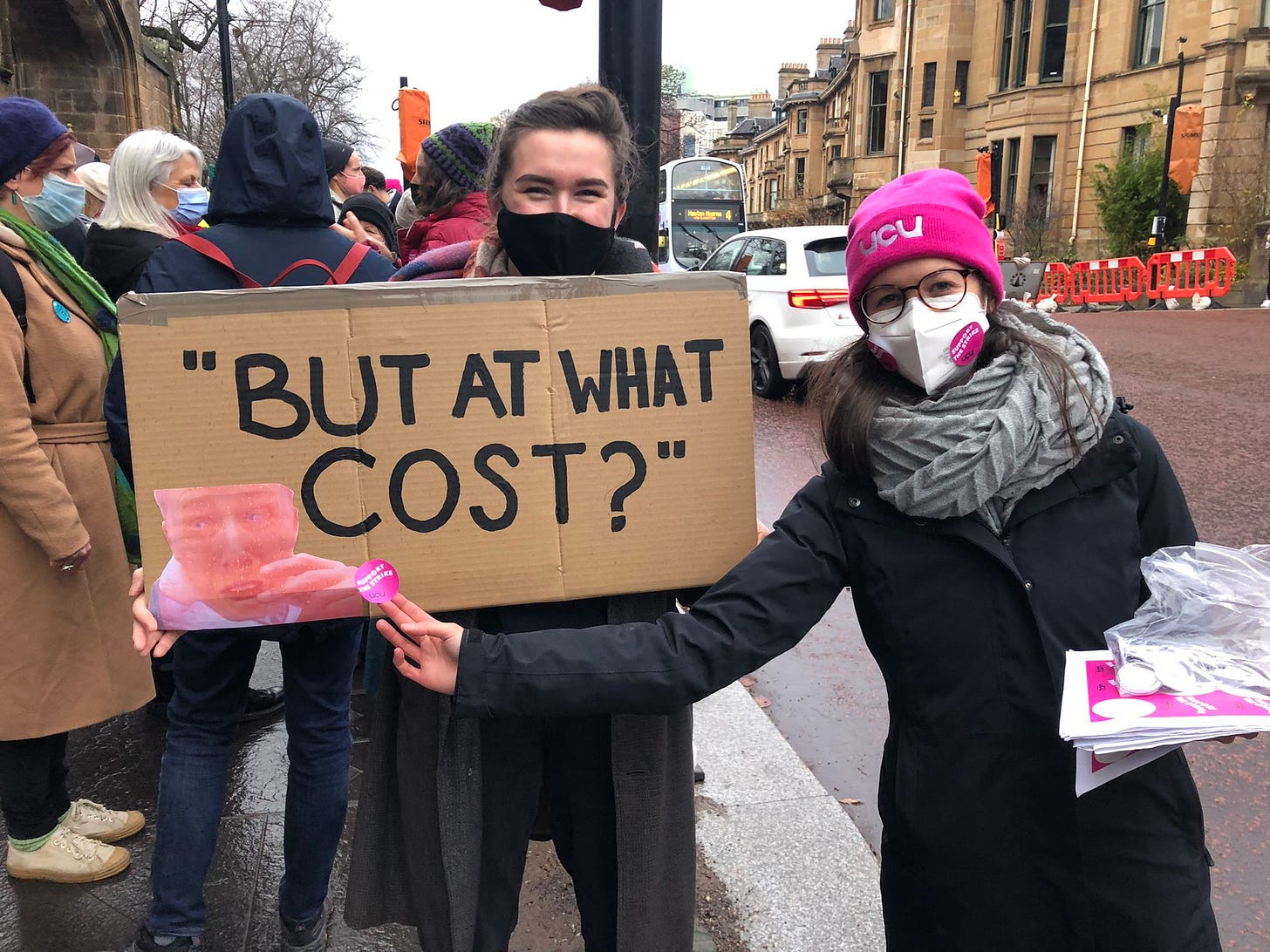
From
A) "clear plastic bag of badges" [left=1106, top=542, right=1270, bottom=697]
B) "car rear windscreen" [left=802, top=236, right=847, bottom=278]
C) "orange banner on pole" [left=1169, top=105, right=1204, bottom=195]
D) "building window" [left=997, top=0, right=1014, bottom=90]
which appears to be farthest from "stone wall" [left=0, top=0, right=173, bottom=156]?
"building window" [left=997, top=0, right=1014, bottom=90]

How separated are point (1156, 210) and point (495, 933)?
1161 inches

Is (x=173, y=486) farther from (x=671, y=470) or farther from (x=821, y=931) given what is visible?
(x=821, y=931)

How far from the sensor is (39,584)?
2383mm

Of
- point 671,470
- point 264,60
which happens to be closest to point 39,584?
point 671,470

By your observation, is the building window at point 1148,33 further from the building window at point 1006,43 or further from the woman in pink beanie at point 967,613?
the woman in pink beanie at point 967,613

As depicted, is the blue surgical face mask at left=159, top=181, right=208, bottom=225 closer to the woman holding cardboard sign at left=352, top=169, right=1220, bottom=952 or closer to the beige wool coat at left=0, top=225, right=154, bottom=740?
the beige wool coat at left=0, top=225, right=154, bottom=740

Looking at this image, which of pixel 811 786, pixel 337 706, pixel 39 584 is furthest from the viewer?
pixel 811 786

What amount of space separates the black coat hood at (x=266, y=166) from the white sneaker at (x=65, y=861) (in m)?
1.75

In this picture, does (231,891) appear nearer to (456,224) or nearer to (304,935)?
(304,935)

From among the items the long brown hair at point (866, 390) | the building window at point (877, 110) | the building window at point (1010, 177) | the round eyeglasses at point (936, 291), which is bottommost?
the long brown hair at point (866, 390)

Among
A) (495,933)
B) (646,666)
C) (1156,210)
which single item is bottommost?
(495,933)

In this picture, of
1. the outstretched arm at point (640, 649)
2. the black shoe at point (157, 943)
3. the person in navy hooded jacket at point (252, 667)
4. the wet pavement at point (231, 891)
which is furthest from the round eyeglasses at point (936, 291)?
the black shoe at point (157, 943)

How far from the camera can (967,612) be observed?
1.48 metres

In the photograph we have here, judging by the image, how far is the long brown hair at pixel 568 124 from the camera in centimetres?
173
